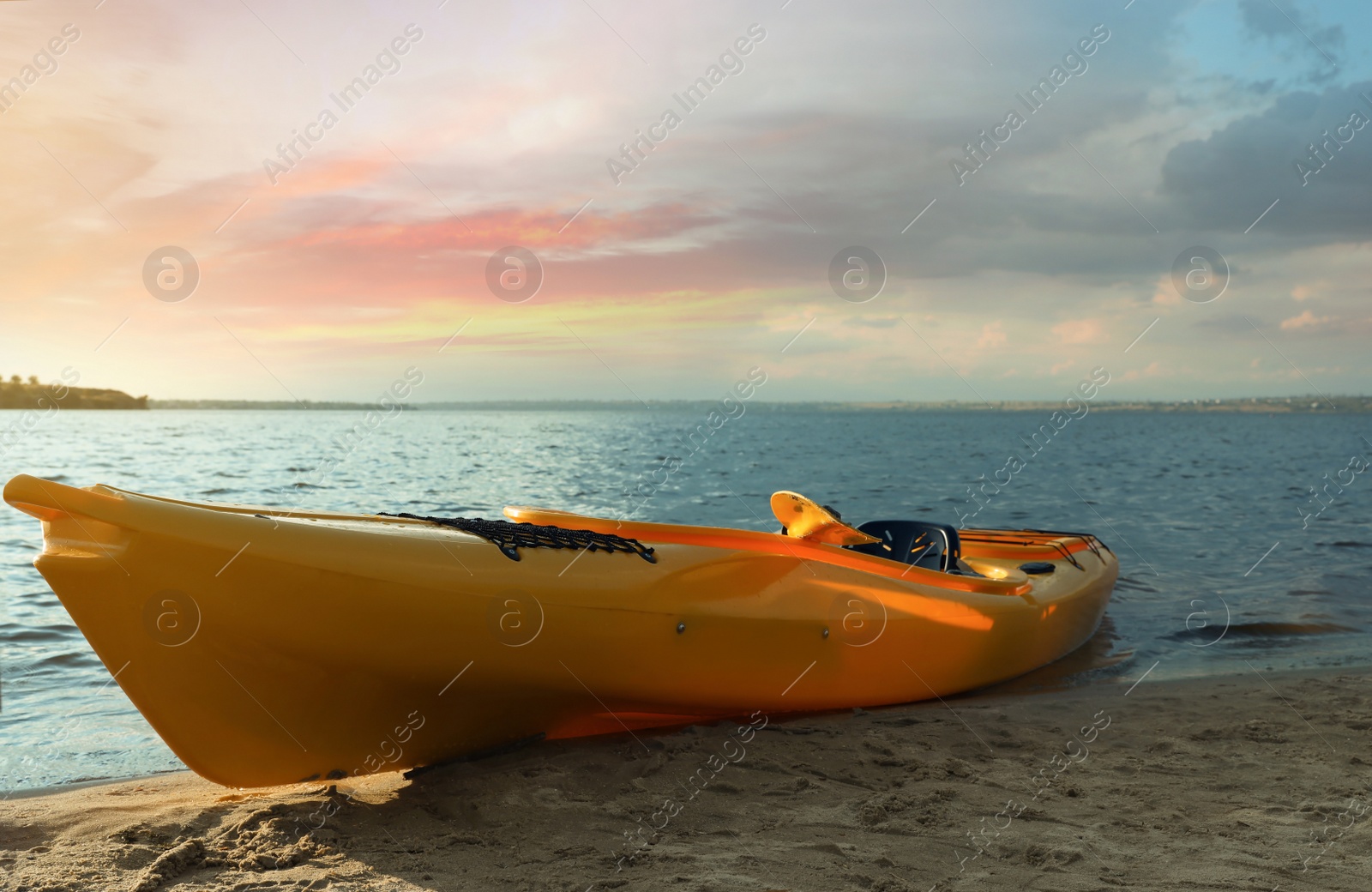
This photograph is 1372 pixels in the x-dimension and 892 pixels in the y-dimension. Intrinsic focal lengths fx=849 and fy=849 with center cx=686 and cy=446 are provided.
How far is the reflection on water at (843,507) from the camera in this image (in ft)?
18.9

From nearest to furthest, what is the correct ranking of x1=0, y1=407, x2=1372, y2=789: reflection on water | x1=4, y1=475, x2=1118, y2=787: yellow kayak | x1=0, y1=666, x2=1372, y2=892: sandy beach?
x1=0, y1=666, x2=1372, y2=892: sandy beach, x1=4, y1=475, x2=1118, y2=787: yellow kayak, x1=0, y1=407, x2=1372, y2=789: reflection on water

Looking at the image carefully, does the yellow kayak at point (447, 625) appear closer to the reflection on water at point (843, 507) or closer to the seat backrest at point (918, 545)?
the seat backrest at point (918, 545)

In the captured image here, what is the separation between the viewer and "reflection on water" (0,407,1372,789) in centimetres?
576

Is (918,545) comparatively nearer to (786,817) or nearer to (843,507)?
(786,817)

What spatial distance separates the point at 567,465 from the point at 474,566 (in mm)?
20498

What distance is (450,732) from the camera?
380cm

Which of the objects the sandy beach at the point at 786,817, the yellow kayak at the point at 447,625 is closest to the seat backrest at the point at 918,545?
the yellow kayak at the point at 447,625

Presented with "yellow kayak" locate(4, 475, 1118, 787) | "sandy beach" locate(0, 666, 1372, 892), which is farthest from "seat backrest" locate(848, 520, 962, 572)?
"sandy beach" locate(0, 666, 1372, 892)

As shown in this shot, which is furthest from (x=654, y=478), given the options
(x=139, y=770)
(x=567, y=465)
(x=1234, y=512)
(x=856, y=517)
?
(x=139, y=770)

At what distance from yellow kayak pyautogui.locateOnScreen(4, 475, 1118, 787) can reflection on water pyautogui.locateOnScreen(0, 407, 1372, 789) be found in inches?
55.0

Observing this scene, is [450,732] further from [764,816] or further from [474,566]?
[764,816]

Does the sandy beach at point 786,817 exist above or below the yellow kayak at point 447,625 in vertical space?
below

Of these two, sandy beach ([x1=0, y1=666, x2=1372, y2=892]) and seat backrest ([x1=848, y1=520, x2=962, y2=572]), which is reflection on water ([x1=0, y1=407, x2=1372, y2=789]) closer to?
seat backrest ([x1=848, y1=520, x2=962, y2=572])

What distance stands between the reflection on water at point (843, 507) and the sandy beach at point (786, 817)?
146 cm
